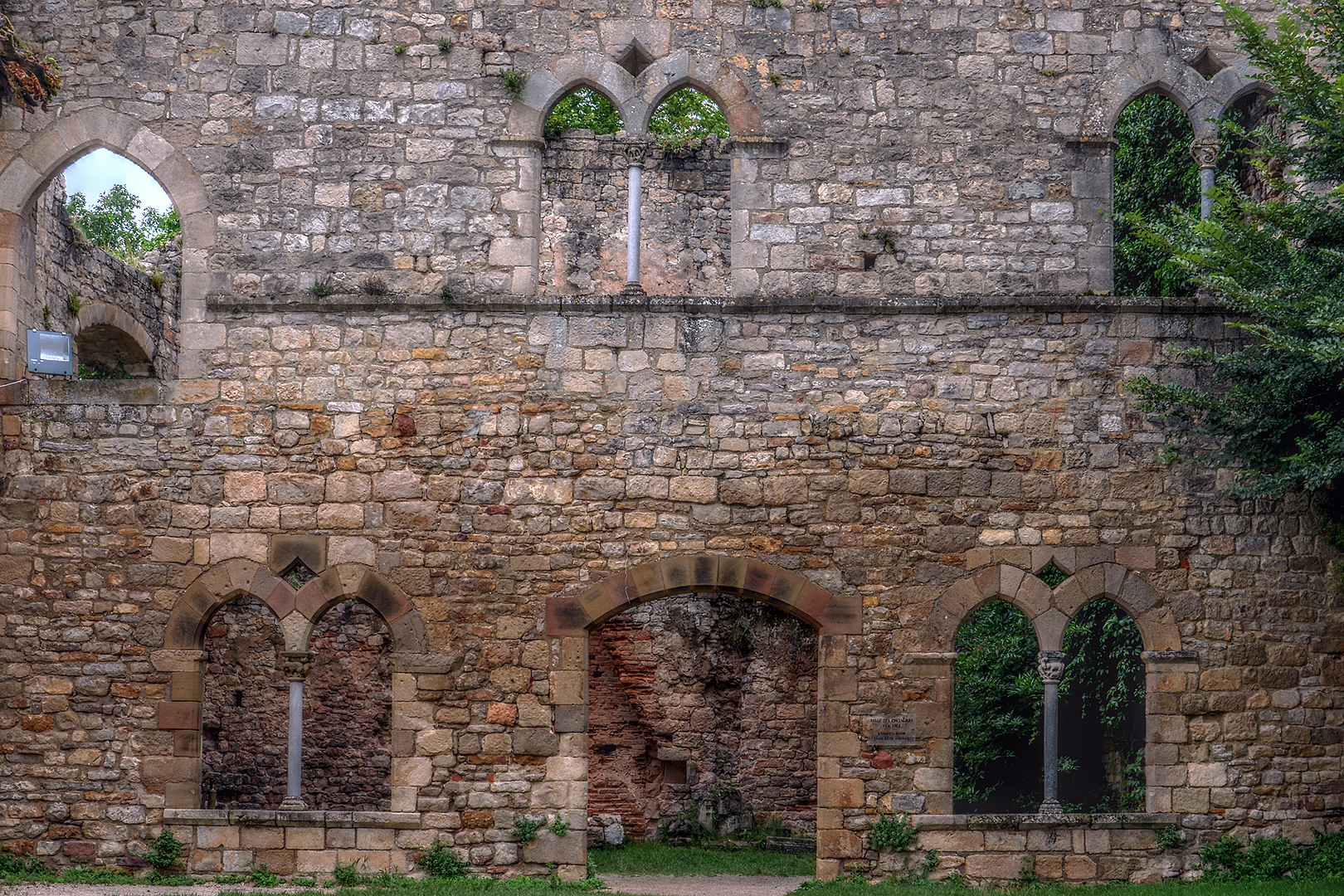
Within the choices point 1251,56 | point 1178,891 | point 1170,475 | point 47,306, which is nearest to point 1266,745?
point 1178,891

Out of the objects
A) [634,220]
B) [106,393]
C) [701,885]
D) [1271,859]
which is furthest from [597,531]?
[1271,859]

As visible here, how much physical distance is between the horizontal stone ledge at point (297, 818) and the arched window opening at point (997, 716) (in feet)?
20.6

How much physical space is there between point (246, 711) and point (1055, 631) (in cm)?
826

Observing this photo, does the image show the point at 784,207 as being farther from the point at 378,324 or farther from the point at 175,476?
the point at 175,476

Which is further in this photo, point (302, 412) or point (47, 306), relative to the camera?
point (47, 306)

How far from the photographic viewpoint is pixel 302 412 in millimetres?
9406

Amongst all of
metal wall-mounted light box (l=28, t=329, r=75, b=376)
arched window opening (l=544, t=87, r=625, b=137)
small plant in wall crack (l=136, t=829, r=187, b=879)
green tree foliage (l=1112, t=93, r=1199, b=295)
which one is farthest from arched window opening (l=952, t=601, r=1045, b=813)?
arched window opening (l=544, t=87, r=625, b=137)

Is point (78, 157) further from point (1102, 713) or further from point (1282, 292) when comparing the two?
point (1102, 713)

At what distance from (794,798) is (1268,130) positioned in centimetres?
764

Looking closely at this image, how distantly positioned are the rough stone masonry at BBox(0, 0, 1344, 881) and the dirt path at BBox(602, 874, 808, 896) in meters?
0.65

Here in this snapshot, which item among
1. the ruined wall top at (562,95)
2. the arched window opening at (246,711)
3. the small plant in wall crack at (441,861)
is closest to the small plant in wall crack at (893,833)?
the small plant in wall crack at (441,861)

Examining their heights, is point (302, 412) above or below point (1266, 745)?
above

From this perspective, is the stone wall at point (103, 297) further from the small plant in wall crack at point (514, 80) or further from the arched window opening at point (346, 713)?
the small plant in wall crack at point (514, 80)

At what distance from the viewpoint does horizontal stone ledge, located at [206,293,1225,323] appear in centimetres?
936
